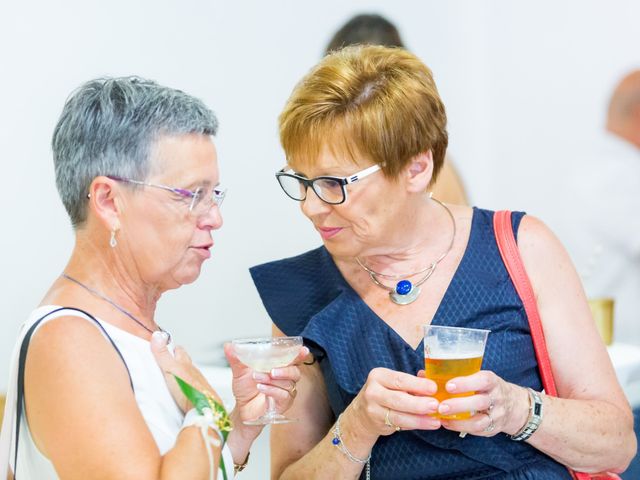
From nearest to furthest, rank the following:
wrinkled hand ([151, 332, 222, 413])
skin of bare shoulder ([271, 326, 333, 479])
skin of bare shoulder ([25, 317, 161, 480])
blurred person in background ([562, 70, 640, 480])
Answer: skin of bare shoulder ([25, 317, 161, 480]) → wrinkled hand ([151, 332, 222, 413]) → skin of bare shoulder ([271, 326, 333, 479]) → blurred person in background ([562, 70, 640, 480])

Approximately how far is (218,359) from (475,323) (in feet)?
5.78

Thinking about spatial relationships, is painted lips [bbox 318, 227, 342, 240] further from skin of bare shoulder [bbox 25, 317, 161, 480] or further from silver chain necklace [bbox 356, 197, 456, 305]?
skin of bare shoulder [bbox 25, 317, 161, 480]

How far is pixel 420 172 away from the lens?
212 cm

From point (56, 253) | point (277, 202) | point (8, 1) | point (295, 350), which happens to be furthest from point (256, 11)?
point (295, 350)

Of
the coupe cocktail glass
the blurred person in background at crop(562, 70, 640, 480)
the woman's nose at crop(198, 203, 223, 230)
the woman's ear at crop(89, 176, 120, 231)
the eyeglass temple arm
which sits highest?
the woman's ear at crop(89, 176, 120, 231)

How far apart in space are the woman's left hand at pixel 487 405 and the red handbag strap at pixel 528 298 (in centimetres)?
15

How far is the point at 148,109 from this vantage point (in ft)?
5.75

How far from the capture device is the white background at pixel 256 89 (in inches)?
123

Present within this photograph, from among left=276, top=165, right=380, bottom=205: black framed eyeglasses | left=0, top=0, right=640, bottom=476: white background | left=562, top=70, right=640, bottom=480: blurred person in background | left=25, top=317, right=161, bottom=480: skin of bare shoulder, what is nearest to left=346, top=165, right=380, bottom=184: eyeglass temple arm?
left=276, top=165, right=380, bottom=205: black framed eyeglasses

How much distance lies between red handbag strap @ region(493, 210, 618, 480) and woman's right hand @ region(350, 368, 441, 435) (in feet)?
1.22

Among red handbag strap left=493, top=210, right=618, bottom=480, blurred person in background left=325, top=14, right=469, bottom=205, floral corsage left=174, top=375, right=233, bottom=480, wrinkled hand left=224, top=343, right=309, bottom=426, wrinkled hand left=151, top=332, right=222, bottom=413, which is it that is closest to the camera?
floral corsage left=174, top=375, right=233, bottom=480

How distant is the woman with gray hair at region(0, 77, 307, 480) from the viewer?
5.00ft

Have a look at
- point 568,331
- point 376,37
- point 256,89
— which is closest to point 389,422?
point 568,331

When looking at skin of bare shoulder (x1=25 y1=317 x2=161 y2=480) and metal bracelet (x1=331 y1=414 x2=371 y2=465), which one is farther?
metal bracelet (x1=331 y1=414 x2=371 y2=465)
